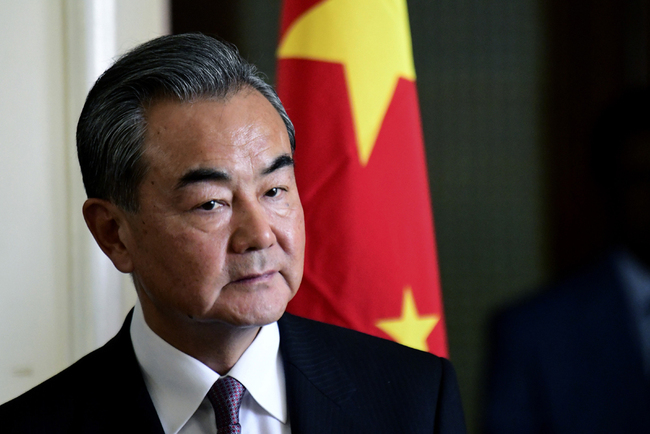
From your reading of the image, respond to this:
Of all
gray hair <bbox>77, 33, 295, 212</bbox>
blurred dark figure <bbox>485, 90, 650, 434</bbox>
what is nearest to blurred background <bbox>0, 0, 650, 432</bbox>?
blurred dark figure <bbox>485, 90, 650, 434</bbox>

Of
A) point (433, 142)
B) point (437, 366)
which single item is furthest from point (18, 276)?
point (433, 142)

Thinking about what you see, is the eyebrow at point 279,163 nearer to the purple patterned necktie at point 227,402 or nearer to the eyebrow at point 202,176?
the eyebrow at point 202,176

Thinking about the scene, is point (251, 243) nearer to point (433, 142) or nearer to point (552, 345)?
point (552, 345)

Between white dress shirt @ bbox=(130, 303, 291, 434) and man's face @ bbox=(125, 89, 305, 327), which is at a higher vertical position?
man's face @ bbox=(125, 89, 305, 327)

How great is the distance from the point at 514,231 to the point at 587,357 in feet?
4.56

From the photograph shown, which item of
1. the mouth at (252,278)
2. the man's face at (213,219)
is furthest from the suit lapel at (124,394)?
the mouth at (252,278)

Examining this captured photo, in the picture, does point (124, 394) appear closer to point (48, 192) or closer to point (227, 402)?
point (227, 402)

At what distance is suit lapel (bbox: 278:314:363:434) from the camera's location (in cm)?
117

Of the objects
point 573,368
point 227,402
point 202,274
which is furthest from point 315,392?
point 573,368

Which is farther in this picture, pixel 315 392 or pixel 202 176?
pixel 315 392

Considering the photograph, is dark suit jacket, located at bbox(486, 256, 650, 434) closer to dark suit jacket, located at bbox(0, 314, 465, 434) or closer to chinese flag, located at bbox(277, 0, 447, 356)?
chinese flag, located at bbox(277, 0, 447, 356)

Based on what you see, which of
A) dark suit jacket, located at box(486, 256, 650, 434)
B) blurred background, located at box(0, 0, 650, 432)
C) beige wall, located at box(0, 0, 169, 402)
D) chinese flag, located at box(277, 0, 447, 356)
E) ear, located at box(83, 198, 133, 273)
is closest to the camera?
ear, located at box(83, 198, 133, 273)

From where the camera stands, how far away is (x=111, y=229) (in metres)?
1.20

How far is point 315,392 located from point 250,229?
1.11 ft
